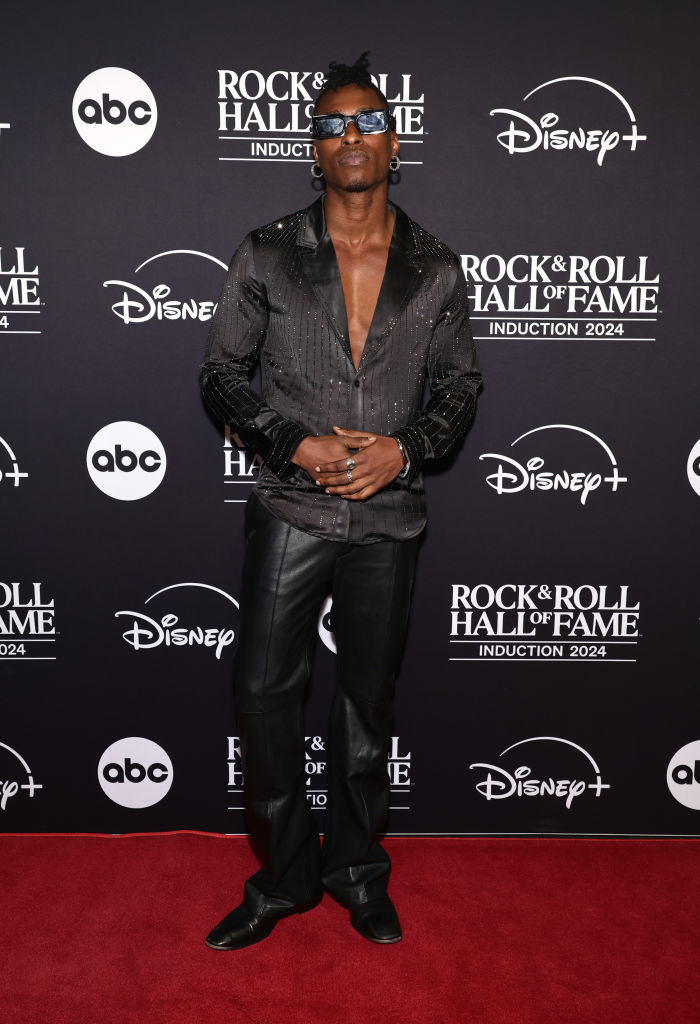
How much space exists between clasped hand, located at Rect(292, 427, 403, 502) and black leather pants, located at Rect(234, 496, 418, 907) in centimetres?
18

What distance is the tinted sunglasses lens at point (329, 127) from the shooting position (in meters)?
2.05

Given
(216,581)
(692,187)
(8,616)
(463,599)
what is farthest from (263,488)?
(692,187)

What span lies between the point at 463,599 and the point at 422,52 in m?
1.57

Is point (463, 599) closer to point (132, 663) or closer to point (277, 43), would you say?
point (132, 663)

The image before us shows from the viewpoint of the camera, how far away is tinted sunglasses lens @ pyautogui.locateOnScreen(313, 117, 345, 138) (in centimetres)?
205

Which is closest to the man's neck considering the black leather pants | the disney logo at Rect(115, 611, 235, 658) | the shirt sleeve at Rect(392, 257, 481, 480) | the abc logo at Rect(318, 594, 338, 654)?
the shirt sleeve at Rect(392, 257, 481, 480)

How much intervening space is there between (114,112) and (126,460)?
96 centimetres

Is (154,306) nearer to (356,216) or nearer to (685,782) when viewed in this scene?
(356,216)

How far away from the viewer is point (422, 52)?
7.82 ft

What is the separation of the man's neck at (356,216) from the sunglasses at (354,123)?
0.44 ft

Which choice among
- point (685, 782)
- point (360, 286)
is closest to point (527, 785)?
point (685, 782)

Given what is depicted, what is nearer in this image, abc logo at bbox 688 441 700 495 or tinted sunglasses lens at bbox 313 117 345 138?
tinted sunglasses lens at bbox 313 117 345 138

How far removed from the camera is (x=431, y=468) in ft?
8.65

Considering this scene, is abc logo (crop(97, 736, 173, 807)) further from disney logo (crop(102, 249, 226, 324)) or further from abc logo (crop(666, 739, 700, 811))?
abc logo (crop(666, 739, 700, 811))
